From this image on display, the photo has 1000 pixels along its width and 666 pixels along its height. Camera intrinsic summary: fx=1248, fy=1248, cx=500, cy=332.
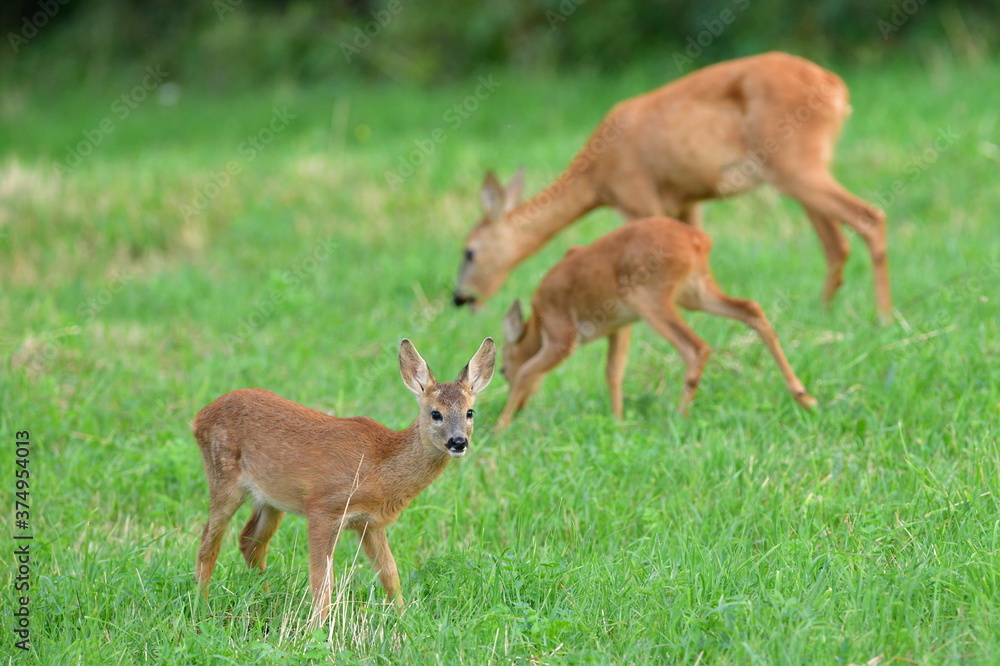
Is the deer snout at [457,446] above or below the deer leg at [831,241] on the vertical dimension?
above

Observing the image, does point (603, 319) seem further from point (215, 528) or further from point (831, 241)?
point (215, 528)

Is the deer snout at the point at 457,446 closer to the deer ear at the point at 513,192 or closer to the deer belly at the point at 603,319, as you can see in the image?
the deer belly at the point at 603,319

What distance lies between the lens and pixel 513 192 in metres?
9.27

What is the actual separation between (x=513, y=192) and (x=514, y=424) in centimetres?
301

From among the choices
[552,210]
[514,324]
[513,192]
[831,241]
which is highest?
[513,192]

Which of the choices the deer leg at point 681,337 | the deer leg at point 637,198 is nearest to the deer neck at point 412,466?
the deer leg at point 681,337

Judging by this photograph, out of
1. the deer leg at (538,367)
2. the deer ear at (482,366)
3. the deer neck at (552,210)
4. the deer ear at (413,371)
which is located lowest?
the deer leg at (538,367)

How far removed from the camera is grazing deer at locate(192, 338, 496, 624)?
14.8ft

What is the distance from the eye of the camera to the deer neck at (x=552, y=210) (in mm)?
8844

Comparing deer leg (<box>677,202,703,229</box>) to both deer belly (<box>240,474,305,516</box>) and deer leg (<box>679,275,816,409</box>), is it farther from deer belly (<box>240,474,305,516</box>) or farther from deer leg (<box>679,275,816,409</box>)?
deer belly (<box>240,474,305,516</box>)

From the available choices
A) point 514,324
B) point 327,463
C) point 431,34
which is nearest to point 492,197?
point 514,324

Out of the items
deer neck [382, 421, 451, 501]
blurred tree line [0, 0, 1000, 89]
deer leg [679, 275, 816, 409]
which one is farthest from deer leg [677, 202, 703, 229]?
blurred tree line [0, 0, 1000, 89]

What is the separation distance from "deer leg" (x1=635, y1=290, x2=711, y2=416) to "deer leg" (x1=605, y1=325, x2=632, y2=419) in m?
0.33

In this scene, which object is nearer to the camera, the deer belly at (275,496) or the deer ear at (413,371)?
the deer belly at (275,496)
